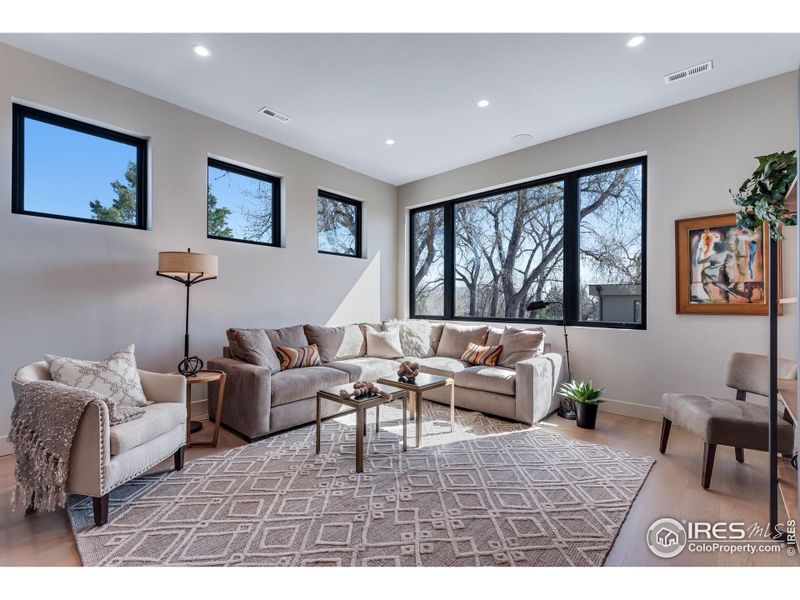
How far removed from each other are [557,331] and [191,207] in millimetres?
4034

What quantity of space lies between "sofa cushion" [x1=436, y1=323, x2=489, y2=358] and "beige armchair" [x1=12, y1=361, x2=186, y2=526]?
2.97m

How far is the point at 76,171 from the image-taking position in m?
3.09

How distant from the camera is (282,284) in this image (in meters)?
4.34

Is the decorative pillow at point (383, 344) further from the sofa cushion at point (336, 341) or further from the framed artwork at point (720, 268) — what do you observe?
the framed artwork at point (720, 268)

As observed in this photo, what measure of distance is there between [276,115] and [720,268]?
426 cm

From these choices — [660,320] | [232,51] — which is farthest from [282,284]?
[660,320]

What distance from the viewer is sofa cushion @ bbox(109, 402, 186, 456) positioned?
1946 millimetres

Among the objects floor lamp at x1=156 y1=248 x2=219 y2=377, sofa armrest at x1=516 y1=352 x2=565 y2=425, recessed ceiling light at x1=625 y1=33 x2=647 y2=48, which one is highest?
recessed ceiling light at x1=625 y1=33 x2=647 y2=48

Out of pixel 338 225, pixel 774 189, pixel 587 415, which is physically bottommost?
pixel 587 415

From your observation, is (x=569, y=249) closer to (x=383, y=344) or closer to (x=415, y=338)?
(x=415, y=338)

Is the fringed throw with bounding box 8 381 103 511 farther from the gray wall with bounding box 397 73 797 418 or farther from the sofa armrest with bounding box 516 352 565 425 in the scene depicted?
the gray wall with bounding box 397 73 797 418

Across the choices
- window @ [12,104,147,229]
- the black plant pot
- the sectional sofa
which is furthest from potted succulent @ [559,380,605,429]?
window @ [12,104,147,229]

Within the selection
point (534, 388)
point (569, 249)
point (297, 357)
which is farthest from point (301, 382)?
point (569, 249)
